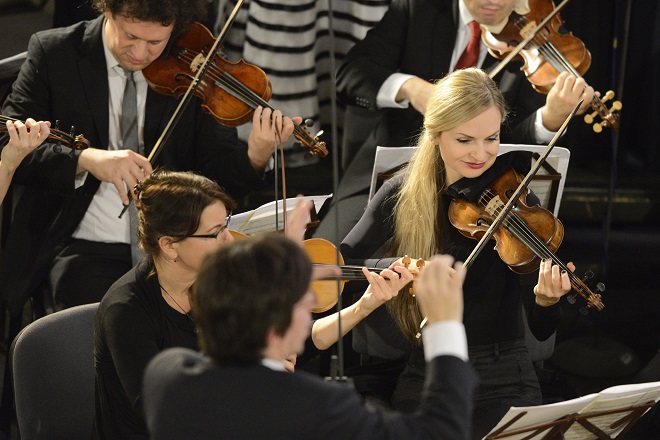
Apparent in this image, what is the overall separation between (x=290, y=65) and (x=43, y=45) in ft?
3.83

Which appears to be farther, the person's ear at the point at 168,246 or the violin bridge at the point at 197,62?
the violin bridge at the point at 197,62

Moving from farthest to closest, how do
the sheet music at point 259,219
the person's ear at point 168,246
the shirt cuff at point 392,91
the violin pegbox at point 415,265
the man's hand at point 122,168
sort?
1. the shirt cuff at point 392,91
2. the man's hand at point 122,168
3. the sheet music at point 259,219
4. the violin pegbox at point 415,265
5. the person's ear at point 168,246

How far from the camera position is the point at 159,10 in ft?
9.73

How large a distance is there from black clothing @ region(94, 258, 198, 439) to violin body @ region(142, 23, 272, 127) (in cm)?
88

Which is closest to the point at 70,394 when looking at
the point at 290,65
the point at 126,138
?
the point at 126,138

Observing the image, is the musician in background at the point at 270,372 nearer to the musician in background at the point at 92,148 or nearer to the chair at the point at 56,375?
the chair at the point at 56,375

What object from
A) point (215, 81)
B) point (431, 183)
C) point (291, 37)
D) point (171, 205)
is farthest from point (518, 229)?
point (291, 37)

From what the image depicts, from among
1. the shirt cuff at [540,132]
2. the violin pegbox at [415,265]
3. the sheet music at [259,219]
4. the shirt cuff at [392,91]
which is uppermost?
the shirt cuff at [392,91]

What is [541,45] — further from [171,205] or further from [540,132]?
[171,205]

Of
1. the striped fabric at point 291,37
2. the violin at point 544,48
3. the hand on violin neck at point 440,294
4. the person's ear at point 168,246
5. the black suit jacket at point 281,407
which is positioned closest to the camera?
the black suit jacket at point 281,407

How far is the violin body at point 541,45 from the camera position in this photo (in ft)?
10.7

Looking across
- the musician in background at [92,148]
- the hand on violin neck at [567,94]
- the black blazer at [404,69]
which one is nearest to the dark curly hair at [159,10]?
the musician in background at [92,148]

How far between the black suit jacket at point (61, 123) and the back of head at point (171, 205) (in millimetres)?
829

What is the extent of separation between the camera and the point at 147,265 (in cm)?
235
